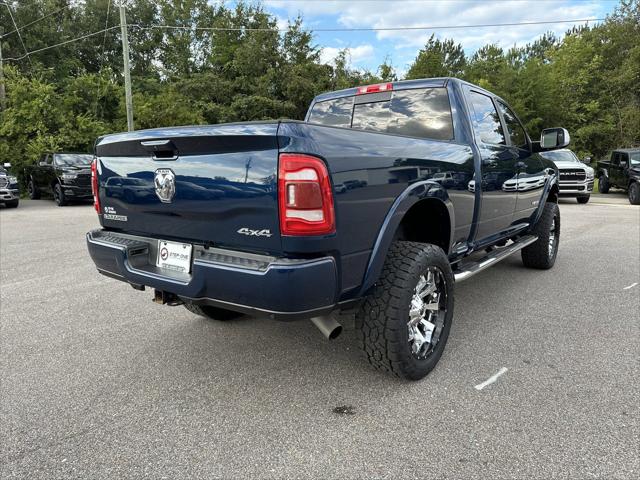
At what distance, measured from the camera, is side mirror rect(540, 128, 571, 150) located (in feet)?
15.6

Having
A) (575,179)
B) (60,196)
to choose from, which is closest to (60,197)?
(60,196)

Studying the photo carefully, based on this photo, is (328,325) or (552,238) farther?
(552,238)

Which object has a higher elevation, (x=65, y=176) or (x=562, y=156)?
(x=562, y=156)

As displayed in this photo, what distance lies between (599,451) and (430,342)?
1.03 meters

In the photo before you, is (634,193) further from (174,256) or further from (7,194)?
(7,194)

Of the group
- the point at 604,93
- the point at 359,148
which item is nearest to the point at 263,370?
the point at 359,148

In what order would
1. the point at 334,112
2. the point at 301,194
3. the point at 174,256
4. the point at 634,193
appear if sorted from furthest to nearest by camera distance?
the point at 634,193 → the point at 334,112 → the point at 174,256 → the point at 301,194

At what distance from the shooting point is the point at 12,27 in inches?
998

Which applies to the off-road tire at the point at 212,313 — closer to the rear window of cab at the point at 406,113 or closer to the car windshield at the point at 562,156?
the rear window of cab at the point at 406,113

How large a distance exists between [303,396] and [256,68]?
92.2 ft

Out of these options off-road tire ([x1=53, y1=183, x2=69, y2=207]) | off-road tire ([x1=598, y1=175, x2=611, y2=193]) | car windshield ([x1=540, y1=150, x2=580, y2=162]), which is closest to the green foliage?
off-road tire ([x1=53, y1=183, x2=69, y2=207])

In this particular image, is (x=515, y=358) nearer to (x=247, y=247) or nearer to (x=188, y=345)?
(x=247, y=247)

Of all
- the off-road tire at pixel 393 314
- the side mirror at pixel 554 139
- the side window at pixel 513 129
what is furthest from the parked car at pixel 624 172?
the off-road tire at pixel 393 314

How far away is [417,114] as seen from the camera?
3611 mm
